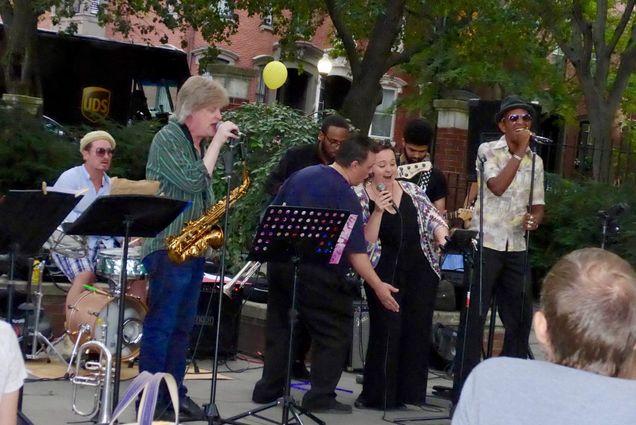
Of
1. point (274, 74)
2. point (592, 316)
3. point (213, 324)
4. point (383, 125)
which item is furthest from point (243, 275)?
point (383, 125)

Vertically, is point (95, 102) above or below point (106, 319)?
above

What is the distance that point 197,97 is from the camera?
6.52 metres

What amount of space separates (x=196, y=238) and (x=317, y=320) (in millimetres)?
1163

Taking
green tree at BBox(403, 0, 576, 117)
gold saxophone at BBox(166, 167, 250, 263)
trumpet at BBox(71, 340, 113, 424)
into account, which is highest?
green tree at BBox(403, 0, 576, 117)

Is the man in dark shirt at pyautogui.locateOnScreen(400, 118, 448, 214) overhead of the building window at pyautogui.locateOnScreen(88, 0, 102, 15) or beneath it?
beneath

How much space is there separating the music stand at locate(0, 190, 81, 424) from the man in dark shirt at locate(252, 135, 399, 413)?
1.61 m

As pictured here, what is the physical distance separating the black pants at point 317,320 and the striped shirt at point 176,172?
3.12 ft

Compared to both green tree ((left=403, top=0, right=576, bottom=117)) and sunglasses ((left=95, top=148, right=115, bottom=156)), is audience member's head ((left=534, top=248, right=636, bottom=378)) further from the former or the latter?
green tree ((left=403, top=0, right=576, bottom=117))

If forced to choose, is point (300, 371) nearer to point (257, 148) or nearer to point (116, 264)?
point (116, 264)

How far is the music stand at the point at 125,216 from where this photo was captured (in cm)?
583

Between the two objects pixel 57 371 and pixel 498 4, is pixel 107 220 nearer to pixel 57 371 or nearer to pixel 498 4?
pixel 57 371

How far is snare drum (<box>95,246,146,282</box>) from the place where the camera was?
752 cm

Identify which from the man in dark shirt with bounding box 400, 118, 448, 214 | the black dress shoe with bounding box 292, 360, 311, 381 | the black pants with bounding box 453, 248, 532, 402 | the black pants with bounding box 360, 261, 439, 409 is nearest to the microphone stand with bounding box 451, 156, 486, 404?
the black pants with bounding box 453, 248, 532, 402

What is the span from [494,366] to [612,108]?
19447mm
